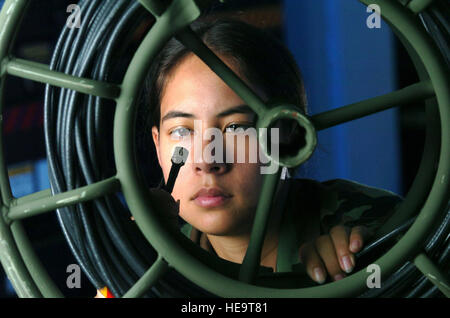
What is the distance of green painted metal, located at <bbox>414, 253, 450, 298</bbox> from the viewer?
48 cm

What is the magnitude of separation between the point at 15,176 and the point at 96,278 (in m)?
0.99

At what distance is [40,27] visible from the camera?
1.41 meters

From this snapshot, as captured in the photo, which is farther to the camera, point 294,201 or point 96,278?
point 294,201

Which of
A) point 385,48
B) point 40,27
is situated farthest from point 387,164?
point 40,27

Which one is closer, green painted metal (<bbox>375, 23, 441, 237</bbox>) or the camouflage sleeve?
green painted metal (<bbox>375, 23, 441, 237</bbox>)

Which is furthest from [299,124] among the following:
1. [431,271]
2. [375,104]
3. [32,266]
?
[32,266]

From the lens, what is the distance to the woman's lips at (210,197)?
Answer: 27.3 inches

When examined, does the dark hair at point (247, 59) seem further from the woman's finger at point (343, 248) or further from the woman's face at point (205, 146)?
the woman's finger at point (343, 248)

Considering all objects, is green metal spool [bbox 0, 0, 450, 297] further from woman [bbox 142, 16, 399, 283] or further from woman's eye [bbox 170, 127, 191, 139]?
woman's eye [bbox 170, 127, 191, 139]

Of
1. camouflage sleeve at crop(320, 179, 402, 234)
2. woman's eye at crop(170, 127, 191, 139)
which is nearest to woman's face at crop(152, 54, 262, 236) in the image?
woman's eye at crop(170, 127, 191, 139)

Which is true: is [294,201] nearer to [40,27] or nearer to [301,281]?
[301,281]

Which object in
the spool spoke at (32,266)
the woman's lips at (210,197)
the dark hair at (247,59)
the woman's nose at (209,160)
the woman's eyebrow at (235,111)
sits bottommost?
the spool spoke at (32,266)

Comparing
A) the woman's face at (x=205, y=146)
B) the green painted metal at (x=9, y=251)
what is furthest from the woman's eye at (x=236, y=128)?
the green painted metal at (x=9, y=251)

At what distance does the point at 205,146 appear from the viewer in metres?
0.65
